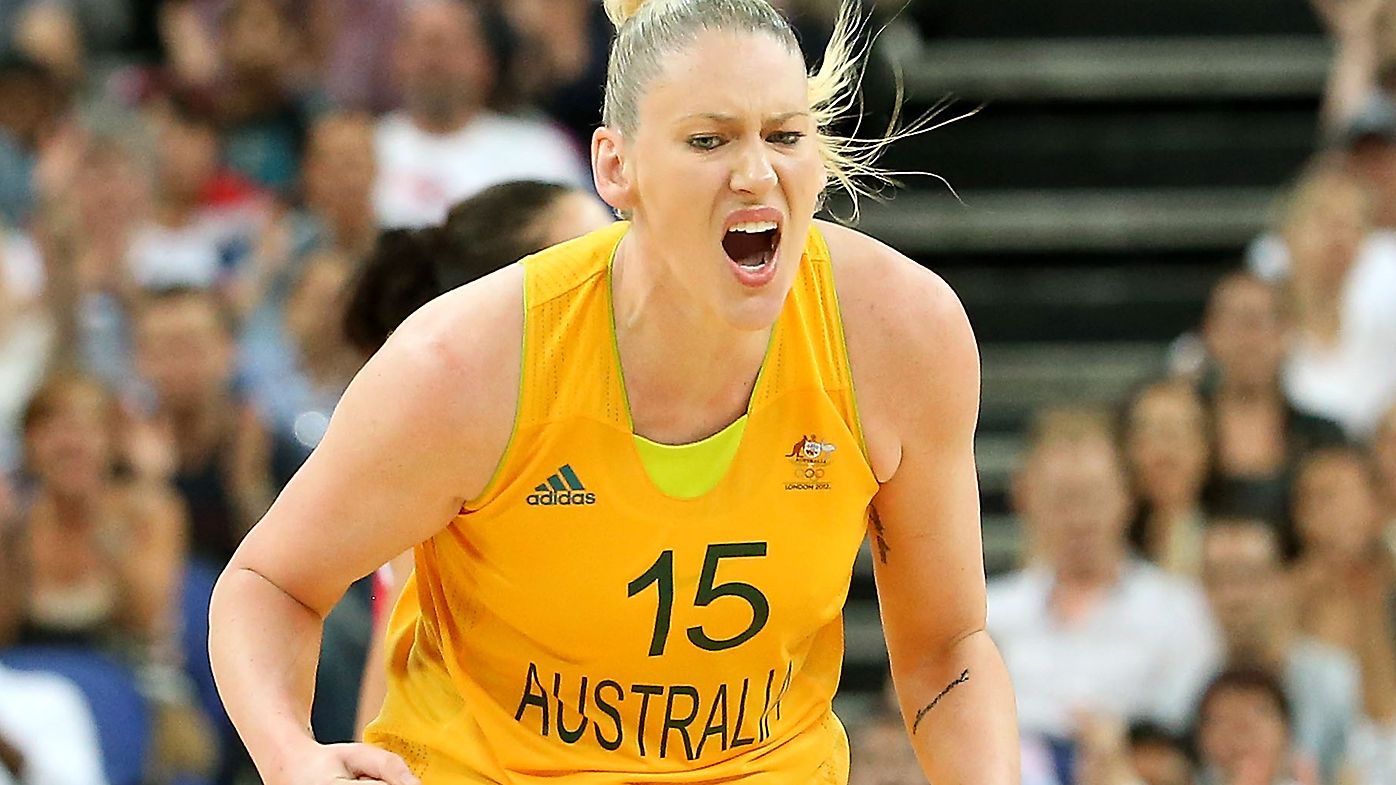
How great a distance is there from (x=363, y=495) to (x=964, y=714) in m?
0.91

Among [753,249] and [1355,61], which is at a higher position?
[1355,61]

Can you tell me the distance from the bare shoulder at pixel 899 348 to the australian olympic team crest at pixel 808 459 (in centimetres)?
7

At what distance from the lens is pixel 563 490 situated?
284 cm

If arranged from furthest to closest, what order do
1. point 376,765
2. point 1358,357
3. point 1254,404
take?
point 1358,357 < point 1254,404 < point 376,765

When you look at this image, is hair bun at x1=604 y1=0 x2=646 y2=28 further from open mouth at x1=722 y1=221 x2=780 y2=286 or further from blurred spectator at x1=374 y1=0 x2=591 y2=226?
blurred spectator at x1=374 y1=0 x2=591 y2=226

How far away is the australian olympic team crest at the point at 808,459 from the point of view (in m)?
2.89

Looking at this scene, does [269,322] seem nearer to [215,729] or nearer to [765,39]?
[215,729]

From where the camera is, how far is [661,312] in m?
2.88

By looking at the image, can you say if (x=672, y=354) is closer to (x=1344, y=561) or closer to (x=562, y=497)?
(x=562, y=497)

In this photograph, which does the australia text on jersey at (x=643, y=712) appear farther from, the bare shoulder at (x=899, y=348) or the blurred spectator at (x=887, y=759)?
the blurred spectator at (x=887, y=759)

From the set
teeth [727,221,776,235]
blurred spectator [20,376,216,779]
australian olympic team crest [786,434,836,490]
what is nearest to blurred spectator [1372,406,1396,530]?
blurred spectator [20,376,216,779]

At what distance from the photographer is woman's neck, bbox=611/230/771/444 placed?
287 cm

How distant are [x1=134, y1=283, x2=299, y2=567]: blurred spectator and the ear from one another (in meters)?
3.95

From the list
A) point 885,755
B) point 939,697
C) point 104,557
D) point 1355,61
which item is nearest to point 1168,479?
point 885,755
